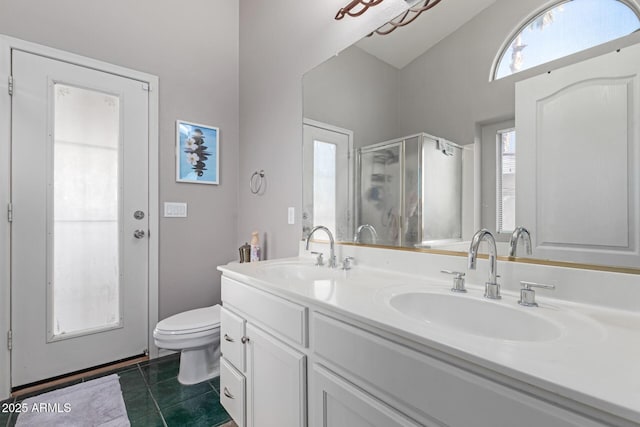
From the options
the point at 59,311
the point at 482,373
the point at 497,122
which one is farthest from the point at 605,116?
the point at 59,311

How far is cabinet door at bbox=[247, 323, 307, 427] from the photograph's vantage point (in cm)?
102

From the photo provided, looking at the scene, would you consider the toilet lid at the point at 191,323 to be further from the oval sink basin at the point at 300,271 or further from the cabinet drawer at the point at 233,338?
the oval sink basin at the point at 300,271

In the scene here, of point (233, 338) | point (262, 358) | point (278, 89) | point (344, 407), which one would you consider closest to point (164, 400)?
point (233, 338)

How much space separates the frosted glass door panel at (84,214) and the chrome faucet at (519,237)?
2299 mm

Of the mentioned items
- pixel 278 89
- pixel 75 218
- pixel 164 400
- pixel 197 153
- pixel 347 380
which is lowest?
pixel 164 400

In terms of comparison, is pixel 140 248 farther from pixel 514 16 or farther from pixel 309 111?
pixel 514 16

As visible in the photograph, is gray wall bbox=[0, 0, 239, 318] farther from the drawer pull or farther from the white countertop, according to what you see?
the white countertop

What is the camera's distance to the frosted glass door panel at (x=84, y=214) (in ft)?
6.23

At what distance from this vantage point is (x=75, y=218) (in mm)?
1951

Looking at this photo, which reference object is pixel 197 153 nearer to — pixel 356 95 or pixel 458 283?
pixel 356 95

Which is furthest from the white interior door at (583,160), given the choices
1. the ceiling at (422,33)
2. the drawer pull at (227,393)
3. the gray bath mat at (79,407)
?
the gray bath mat at (79,407)

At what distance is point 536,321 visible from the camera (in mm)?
804

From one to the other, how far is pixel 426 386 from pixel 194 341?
154cm

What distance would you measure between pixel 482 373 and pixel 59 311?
94.0 inches
